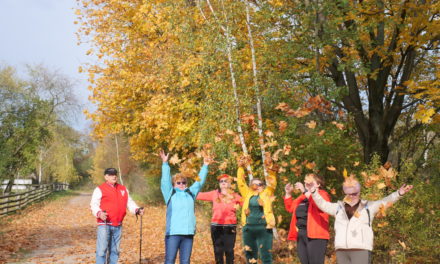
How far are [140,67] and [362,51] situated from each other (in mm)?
8485

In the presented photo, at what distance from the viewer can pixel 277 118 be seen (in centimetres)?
1212

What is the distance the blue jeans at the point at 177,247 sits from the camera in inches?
279

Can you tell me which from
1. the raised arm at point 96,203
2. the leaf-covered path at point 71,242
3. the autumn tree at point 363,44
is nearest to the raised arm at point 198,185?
the raised arm at point 96,203

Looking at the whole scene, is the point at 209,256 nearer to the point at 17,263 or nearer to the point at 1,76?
the point at 17,263

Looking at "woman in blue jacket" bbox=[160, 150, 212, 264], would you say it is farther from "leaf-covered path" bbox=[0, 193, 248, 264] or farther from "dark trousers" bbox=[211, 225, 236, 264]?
"leaf-covered path" bbox=[0, 193, 248, 264]

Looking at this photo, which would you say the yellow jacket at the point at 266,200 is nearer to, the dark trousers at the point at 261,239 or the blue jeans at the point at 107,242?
the dark trousers at the point at 261,239

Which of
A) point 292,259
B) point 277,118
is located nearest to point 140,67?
point 277,118

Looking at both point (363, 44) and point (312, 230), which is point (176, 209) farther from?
point (363, 44)

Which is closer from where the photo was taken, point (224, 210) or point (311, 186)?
point (311, 186)

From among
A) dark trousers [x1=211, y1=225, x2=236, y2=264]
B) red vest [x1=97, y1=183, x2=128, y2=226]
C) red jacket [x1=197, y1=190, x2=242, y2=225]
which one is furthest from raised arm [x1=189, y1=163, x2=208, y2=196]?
red vest [x1=97, y1=183, x2=128, y2=226]

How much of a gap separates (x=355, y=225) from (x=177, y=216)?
2.57 m

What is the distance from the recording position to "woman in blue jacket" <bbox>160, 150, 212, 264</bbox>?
7082 millimetres

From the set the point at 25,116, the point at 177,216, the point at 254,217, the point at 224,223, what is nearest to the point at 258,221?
the point at 254,217

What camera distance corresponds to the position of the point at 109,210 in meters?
7.80
